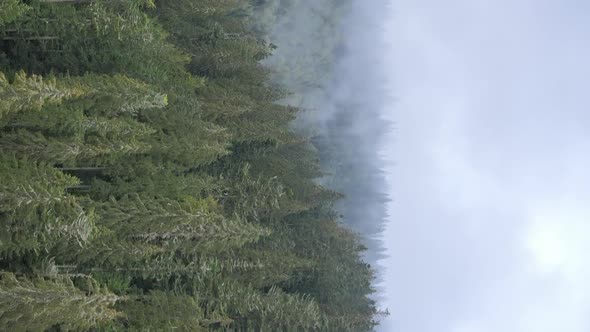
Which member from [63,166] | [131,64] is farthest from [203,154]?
[63,166]

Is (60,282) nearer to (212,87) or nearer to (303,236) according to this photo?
(212,87)

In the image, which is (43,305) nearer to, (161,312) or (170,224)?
(170,224)

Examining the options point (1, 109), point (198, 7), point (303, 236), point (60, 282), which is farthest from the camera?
point (303, 236)

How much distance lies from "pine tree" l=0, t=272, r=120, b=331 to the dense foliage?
0.07 metres

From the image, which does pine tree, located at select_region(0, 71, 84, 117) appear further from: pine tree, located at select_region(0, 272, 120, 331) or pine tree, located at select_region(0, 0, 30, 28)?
pine tree, located at select_region(0, 272, 120, 331)

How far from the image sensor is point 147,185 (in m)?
37.2

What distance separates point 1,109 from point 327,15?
6508 cm

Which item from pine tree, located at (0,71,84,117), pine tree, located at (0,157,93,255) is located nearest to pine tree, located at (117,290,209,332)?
pine tree, located at (0,157,93,255)

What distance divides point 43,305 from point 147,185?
12.3 meters

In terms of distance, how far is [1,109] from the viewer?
2442 centimetres

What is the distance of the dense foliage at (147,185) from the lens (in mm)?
27156

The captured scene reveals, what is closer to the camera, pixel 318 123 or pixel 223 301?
pixel 223 301

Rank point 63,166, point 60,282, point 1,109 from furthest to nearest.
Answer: point 63,166 < point 60,282 < point 1,109

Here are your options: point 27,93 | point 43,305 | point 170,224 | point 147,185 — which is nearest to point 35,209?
point 43,305
